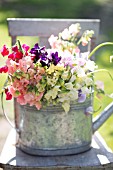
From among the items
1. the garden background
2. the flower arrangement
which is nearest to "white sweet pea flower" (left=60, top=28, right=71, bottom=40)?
the flower arrangement

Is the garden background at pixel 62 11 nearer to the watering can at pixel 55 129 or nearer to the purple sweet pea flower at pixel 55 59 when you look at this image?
the watering can at pixel 55 129

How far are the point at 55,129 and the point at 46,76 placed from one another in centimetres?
23

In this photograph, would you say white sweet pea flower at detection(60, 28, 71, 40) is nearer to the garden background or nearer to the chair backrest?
the chair backrest

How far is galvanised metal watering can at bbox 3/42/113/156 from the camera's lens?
2.42 meters

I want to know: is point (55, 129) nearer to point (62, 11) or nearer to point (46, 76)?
point (46, 76)

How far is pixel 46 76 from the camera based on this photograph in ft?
7.55

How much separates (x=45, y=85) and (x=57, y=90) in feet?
0.15

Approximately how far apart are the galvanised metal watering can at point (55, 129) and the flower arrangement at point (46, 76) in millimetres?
56

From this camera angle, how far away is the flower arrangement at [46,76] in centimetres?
229

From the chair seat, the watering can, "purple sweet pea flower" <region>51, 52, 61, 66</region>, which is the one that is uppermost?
"purple sweet pea flower" <region>51, 52, 61, 66</region>

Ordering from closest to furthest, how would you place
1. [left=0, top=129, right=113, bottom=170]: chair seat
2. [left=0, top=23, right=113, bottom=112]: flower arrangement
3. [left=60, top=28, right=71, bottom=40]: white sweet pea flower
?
[left=0, top=23, right=113, bottom=112]: flower arrangement
[left=0, top=129, right=113, bottom=170]: chair seat
[left=60, top=28, right=71, bottom=40]: white sweet pea flower

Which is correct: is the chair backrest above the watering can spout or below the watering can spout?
above

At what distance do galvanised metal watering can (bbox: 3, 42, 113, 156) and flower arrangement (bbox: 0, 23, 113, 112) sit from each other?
0.06m

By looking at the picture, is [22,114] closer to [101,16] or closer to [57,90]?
[57,90]
